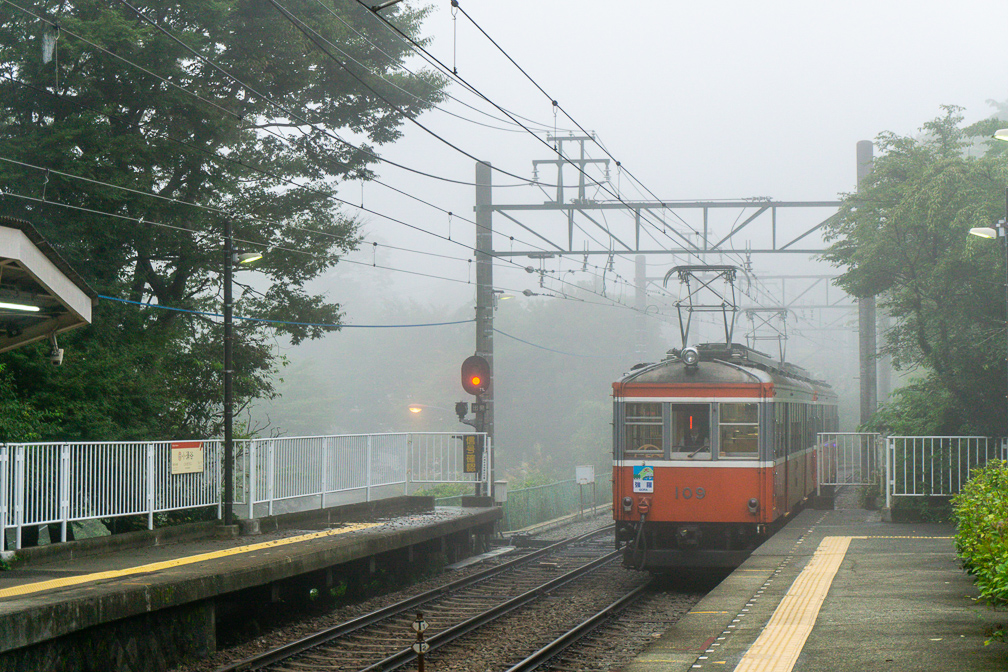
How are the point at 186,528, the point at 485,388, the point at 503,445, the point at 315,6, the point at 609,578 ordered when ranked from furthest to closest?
the point at 503,445, the point at 315,6, the point at 485,388, the point at 609,578, the point at 186,528

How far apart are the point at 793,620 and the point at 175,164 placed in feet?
50.2

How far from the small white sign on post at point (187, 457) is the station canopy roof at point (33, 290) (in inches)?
111

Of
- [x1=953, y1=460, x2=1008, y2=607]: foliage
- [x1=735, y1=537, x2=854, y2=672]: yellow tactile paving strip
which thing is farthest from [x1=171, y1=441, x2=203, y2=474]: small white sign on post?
[x1=953, y1=460, x2=1008, y2=607]: foliage

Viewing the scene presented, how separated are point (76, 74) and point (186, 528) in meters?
8.79

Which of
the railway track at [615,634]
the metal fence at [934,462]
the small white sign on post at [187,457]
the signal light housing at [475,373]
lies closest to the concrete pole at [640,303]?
the signal light housing at [475,373]

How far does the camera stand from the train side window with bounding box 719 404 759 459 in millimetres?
13938

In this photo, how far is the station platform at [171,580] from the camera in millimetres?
8680

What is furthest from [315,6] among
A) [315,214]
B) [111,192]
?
[111,192]

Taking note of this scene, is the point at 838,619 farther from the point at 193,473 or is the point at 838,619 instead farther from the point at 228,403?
the point at 193,473

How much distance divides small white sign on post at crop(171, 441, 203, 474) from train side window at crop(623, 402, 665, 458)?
18.9ft

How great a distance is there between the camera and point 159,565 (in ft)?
37.6

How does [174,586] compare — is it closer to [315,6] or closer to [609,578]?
[609,578]

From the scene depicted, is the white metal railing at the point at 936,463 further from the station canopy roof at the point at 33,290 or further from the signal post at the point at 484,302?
the station canopy roof at the point at 33,290

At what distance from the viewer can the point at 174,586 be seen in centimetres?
1004
